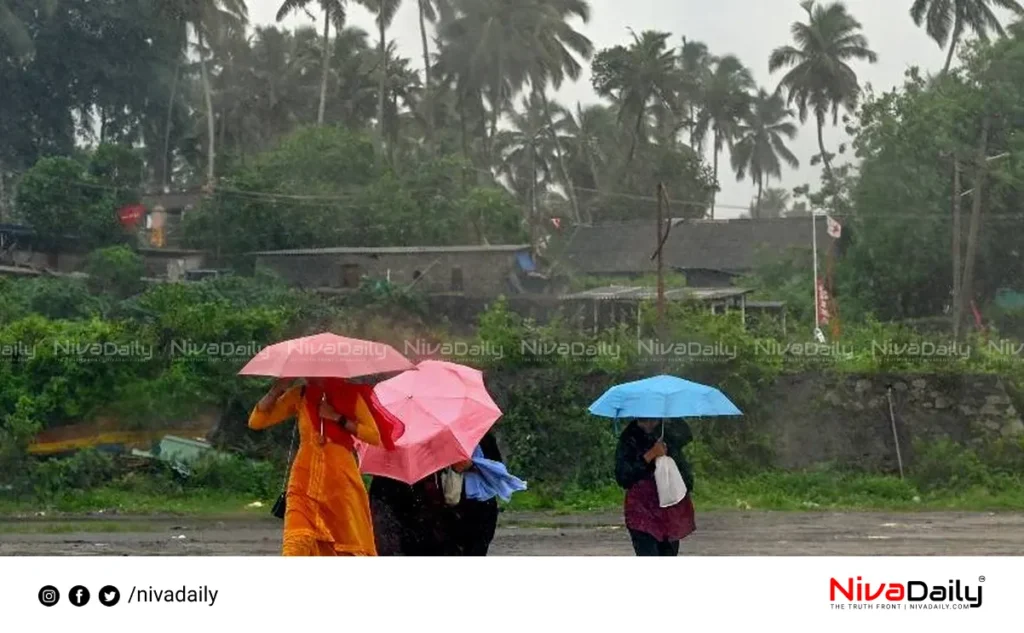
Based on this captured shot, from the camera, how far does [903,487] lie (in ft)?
31.2

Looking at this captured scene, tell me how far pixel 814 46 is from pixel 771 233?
5.54 m

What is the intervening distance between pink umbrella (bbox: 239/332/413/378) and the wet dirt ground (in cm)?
200

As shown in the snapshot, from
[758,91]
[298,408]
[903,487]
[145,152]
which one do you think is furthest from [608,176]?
[298,408]

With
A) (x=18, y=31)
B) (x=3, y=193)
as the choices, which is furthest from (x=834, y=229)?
(x=3, y=193)

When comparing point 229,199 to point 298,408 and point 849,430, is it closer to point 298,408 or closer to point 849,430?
point 849,430

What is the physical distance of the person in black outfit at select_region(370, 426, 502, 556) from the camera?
14.7 feet

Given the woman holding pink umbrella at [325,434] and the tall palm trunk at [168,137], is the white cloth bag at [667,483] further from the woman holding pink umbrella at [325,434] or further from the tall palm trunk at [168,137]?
the tall palm trunk at [168,137]

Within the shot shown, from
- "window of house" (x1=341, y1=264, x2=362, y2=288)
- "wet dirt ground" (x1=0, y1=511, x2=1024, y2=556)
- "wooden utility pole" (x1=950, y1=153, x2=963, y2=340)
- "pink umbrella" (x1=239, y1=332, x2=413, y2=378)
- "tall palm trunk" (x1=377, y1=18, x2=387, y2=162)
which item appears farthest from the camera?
"tall palm trunk" (x1=377, y1=18, x2=387, y2=162)

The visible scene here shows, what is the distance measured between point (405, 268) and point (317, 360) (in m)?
5.26

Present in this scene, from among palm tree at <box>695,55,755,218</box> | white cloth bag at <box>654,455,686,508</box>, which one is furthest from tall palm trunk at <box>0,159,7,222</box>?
white cloth bag at <box>654,455,686,508</box>
